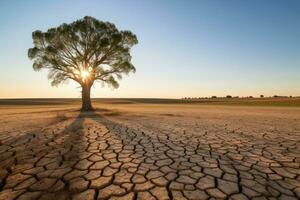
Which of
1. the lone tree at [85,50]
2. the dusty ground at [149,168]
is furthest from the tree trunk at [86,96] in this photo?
the dusty ground at [149,168]

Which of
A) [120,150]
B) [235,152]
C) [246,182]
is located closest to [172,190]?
[246,182]

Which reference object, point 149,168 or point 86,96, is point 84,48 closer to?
point 86,96

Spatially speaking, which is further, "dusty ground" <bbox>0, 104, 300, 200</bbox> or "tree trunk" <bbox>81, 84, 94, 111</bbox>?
"tree trunk" <bbox>81, 84, 94, 111</bbox>

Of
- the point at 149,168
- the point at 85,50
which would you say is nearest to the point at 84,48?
the point at 85,50

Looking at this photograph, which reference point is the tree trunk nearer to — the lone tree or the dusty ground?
the lone tree

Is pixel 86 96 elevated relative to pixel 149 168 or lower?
elevated

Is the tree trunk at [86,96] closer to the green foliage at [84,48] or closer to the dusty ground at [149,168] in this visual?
the green foliage at [84,48]

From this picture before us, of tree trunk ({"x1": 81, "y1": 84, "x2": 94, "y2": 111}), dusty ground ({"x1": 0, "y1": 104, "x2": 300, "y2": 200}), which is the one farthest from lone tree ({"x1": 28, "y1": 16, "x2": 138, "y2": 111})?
dusty ground ({"x1": 0, "y1": 104, "x2": 300, "y2": 200})

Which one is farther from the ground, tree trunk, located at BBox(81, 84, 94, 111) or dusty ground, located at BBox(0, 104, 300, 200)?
tree trunk, located at BBox(81, 84, 94, 111)

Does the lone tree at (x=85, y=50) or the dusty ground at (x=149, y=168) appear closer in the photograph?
the dusty ground at (x=149, y=168)

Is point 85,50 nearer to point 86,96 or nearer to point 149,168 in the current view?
point 86,96

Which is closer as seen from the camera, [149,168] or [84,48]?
[149,168]

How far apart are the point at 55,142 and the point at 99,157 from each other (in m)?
2.21

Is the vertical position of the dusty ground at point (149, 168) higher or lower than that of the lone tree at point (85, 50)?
lower
